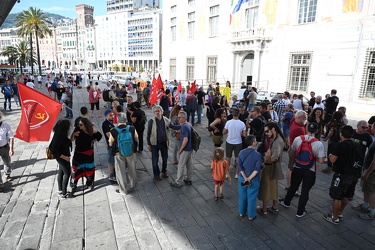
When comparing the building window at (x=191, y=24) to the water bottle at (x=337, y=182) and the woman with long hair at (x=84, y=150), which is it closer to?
the woman with long hair at (x=84, y=150)

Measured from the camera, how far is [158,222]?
168 inches

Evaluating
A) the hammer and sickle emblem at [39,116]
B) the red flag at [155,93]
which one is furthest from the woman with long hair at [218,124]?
the red flag at [155,93]

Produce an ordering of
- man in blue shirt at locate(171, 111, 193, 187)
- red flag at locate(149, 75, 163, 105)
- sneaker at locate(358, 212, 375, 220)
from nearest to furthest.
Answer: sneaker at locate(358, 212, 375, 220) → man in blue shirt at locate(171, 111, 193, 187) → red flag at locate(149, 75, 163, 105)

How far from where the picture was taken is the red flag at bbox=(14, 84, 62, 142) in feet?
16.3

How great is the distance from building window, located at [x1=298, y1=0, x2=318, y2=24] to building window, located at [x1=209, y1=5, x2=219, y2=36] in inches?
348

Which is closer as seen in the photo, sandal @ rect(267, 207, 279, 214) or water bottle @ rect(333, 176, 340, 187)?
water bottle @ rect(333, 176, 340, 187)

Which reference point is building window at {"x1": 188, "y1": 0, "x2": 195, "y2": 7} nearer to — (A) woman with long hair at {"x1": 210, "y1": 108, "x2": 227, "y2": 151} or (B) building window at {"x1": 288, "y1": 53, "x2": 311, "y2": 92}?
(B) building window at {"x1": 288, "y1": 53, "x2": 311, "y2": 92}

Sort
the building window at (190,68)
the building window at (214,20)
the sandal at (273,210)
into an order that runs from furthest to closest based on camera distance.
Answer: the building window at (190,68) → the building window at (214,20) → the sandal at (273,210)

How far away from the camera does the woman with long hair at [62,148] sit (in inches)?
179

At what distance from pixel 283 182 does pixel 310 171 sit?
6.50 ft

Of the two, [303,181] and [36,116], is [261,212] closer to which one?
[303,181]

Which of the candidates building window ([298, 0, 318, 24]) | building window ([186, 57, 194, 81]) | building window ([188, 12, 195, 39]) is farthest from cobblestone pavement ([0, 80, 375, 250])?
building window ([188, 12, 195, 39])

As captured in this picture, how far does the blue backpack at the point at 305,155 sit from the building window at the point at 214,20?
22140 millimetres

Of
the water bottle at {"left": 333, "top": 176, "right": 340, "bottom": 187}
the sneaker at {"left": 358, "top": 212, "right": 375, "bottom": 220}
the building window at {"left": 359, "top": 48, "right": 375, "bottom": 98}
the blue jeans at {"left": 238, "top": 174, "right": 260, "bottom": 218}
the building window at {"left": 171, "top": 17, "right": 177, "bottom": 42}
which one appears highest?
the building window at {"left": 171, "top": 17, "right": 177, "bottom": 42}
